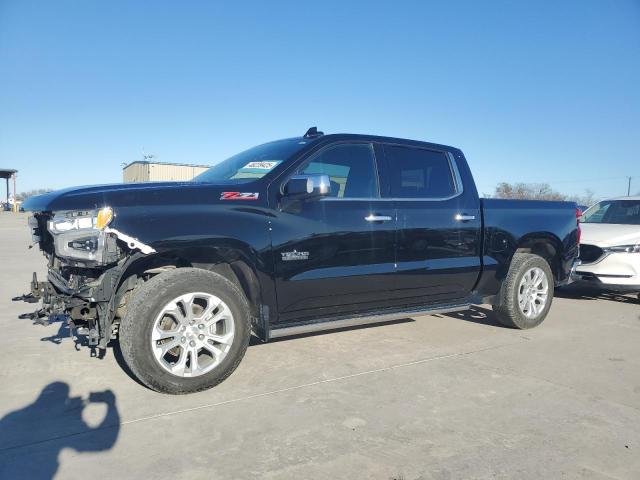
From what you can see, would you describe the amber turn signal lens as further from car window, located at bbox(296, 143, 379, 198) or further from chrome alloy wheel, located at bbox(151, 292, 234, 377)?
car window, located at bbox(296, 143, 379, 198)

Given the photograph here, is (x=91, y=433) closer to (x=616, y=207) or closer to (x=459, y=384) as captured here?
(x=459, y=384)

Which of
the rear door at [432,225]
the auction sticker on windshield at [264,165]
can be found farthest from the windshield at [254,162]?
the rear door at [432,225]

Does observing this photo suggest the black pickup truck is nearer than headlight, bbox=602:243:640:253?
Yes

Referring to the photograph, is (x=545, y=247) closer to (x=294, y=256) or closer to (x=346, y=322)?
(x=346, y=322)

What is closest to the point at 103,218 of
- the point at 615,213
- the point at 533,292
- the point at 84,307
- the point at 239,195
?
the point at 84,307

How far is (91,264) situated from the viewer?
3168mm

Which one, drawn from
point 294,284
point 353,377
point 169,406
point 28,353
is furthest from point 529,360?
point 28,353

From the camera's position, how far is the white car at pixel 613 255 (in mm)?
6562

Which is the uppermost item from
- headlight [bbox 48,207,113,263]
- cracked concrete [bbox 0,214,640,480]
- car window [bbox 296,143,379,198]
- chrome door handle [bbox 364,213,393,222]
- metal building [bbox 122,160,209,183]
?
metal building [bbox 122,160,209,183]

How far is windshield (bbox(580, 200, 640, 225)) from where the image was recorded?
7464mm

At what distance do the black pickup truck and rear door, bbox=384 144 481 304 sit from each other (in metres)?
0.01

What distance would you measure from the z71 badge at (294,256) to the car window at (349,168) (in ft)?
1.96

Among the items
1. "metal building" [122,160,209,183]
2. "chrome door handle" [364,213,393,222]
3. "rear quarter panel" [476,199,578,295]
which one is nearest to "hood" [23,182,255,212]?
"chrome door handle" [364,213,393,222]

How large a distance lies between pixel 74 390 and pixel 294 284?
5.65ft
